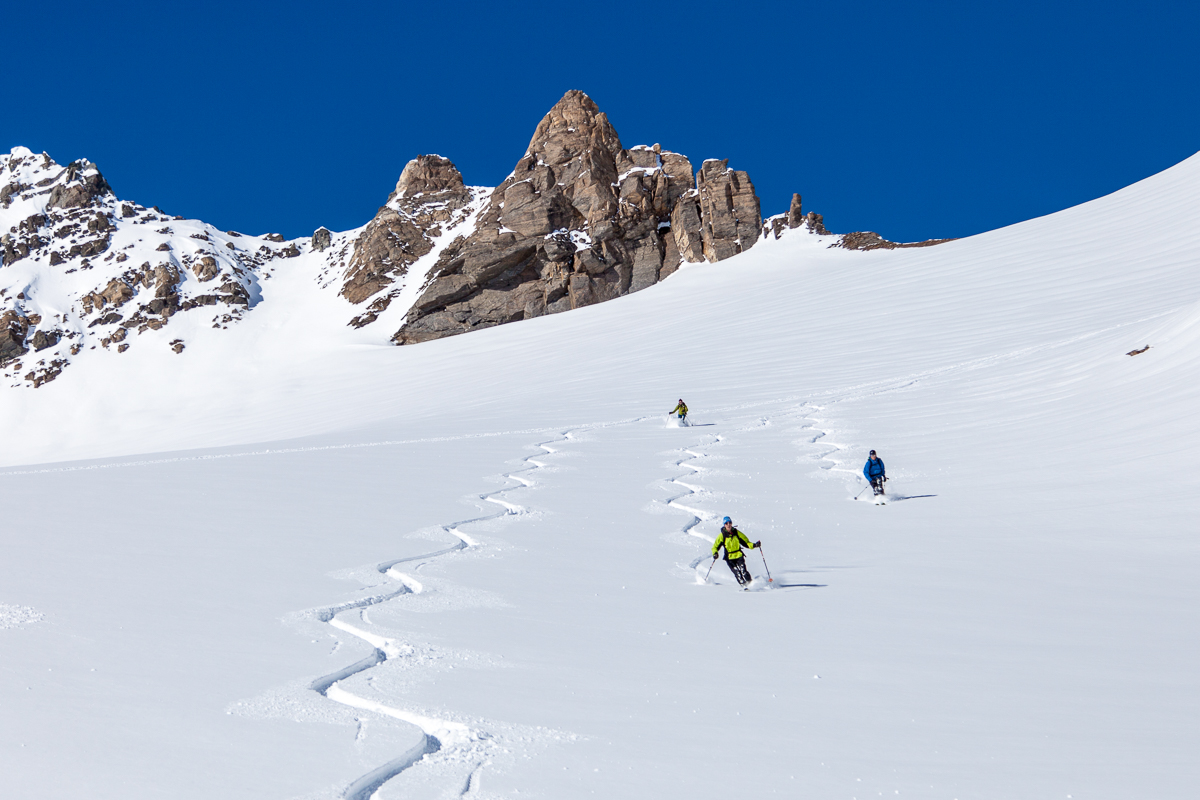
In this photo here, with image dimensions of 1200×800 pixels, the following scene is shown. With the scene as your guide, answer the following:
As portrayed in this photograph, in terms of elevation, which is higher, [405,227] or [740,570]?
[405,227]

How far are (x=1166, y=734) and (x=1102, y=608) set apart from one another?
282cm

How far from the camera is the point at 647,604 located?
24.3 ft

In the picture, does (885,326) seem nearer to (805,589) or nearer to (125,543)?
(805,589)

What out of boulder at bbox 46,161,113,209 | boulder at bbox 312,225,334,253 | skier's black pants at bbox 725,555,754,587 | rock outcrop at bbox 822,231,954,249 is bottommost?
skier's black pants at bbox 725,555,754,587

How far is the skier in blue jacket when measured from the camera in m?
12.1

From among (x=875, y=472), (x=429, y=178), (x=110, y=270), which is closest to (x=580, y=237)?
(x=429, y=178)

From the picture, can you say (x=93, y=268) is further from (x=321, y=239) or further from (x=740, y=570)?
(x=740, y=570)

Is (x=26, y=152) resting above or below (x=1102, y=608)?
above

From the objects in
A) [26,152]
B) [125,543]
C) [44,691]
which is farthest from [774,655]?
[26,152]

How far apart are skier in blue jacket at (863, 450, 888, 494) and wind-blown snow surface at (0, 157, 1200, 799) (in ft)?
1.77

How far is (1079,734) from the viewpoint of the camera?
4609mm

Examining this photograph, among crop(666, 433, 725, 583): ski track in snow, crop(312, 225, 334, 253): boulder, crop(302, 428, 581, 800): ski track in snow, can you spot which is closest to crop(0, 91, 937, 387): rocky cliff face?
crop(312, 225, 334, 253): boulder

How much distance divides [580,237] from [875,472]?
182ft

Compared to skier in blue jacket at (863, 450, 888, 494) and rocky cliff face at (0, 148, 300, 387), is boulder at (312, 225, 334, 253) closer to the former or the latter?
rocky cliff face at (0, 148, 300, 387)
